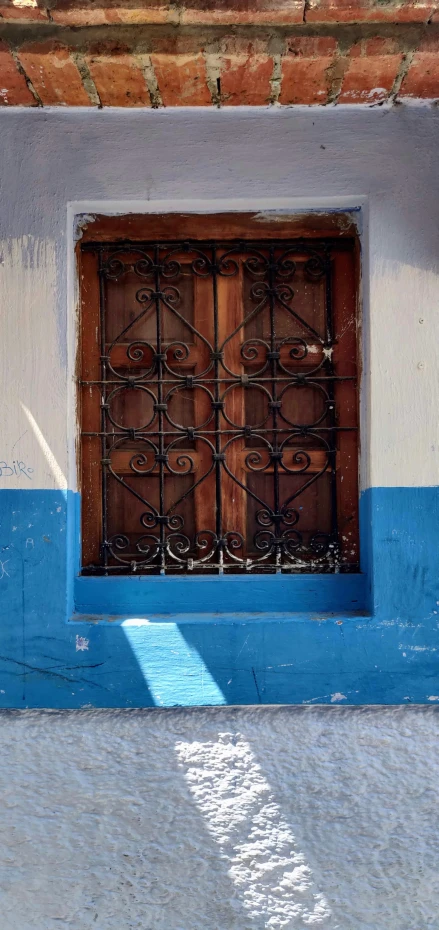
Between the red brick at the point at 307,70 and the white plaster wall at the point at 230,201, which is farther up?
the red brick at the point at 307,70

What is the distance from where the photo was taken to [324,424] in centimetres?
288

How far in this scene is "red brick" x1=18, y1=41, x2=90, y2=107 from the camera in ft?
7.86

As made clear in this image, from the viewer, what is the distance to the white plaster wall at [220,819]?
247 cm

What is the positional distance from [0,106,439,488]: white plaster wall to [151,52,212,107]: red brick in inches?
2.5

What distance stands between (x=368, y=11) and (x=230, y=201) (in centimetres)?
79

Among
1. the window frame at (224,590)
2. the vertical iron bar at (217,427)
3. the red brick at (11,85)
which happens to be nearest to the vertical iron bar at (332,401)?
the window frame at (224,590)

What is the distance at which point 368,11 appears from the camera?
7.60ft

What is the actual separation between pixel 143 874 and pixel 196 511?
53.3 inches

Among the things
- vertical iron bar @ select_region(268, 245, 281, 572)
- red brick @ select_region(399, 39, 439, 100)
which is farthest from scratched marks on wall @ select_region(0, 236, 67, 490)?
red brick @ select_region(399, 39, 439, 100)

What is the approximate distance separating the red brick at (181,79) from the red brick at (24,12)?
0.39 m

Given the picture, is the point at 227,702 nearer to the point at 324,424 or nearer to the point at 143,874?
the point at 143,874

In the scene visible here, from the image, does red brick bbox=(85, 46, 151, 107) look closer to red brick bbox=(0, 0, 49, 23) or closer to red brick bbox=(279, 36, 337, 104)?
red brick bbox=(0, 0, 49, 23)

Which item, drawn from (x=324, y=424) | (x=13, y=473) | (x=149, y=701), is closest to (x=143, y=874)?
(x=149, y=701)

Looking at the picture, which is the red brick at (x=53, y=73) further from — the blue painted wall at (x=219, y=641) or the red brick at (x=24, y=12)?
the blue painted wall at (x=219, y=641)
